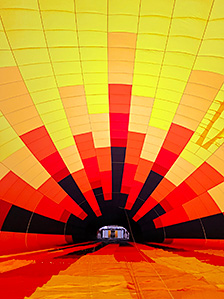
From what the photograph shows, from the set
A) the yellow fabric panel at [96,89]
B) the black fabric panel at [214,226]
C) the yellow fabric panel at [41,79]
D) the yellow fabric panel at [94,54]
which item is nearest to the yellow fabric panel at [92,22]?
the yellow fabric panel at [94,54]

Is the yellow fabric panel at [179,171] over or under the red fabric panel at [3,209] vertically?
over

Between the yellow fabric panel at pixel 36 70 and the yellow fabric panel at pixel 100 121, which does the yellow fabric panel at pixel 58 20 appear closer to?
the yellow fabric panel at pixel 36 70

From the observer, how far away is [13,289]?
3.23m

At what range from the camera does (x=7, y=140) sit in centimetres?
658

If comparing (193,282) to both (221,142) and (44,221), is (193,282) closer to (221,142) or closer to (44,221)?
(221,142)

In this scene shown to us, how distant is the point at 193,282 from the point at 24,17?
4.49 meters

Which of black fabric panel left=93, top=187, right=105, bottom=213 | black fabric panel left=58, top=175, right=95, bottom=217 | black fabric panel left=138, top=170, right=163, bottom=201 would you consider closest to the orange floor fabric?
black fabric panel left=58, top=175, right=95, bottom=217

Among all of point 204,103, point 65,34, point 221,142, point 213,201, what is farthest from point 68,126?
point 213,201

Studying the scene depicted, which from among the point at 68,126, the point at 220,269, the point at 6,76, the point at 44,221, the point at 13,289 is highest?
the point at 68,126

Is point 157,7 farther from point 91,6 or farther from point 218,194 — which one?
point 218,194

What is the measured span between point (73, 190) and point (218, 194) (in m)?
4.86

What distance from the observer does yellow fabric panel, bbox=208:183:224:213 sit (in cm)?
788

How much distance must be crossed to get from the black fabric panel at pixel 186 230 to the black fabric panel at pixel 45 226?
4.46 meters

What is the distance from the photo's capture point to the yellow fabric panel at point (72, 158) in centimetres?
788
